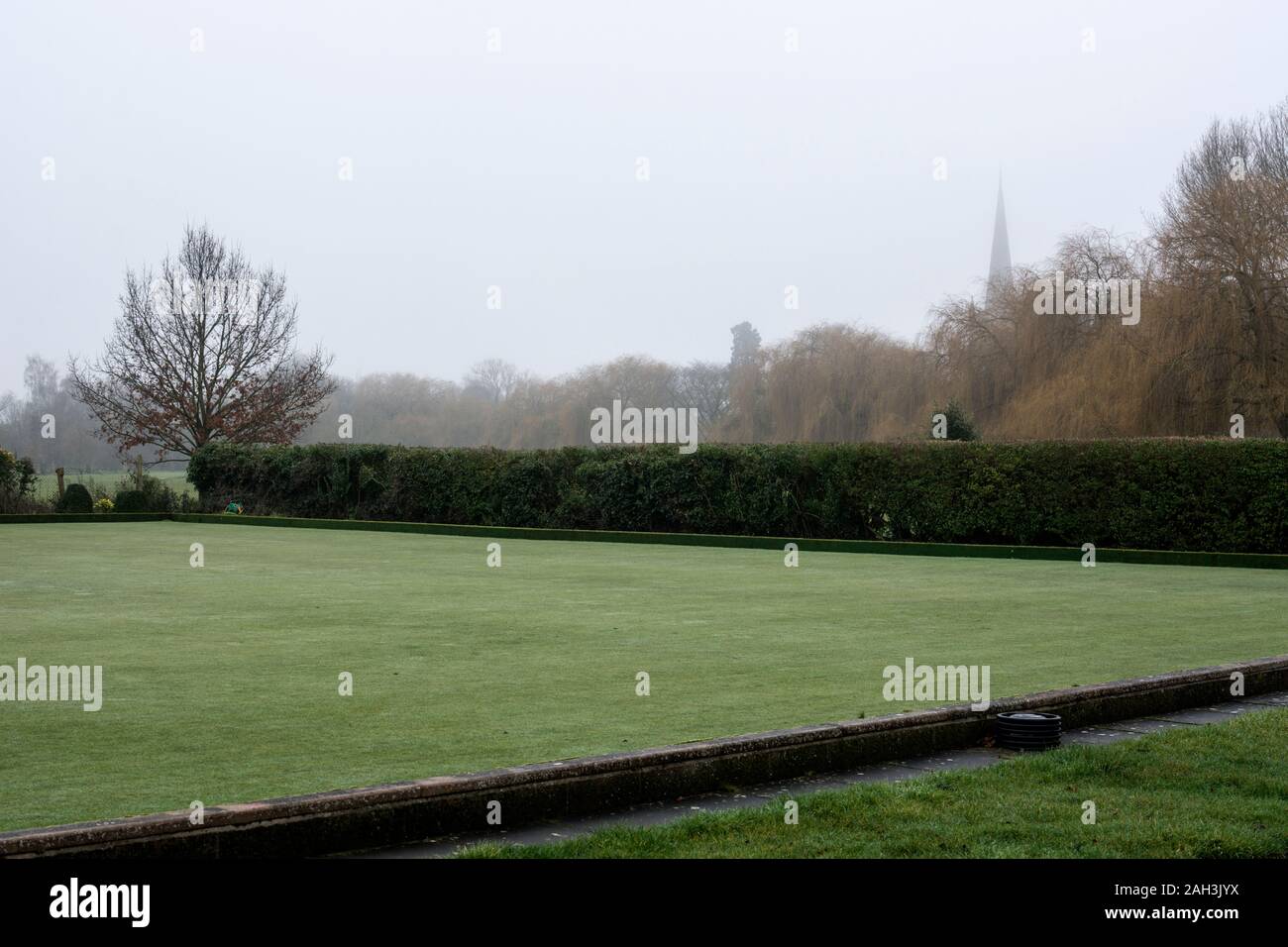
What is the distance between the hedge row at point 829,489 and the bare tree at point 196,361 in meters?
10.8

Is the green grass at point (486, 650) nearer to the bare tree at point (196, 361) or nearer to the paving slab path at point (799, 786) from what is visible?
the paving slab path at point (799, 786)

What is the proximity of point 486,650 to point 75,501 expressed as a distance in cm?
3002

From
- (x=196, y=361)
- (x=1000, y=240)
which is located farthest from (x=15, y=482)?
(x=1000, y=240)

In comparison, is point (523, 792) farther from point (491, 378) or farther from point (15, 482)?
point (491, 378)

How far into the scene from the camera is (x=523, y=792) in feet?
15.3

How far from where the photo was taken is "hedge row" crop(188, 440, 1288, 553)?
20609mm

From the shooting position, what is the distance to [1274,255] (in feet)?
86.7

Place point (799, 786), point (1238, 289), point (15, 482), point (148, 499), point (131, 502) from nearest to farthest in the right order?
point (799, 786) < point (1238, 289) < point (15, 482) < point (131, 502) < point (148, 499)

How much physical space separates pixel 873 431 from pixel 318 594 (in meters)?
26.6

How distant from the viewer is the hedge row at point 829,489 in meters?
20.6

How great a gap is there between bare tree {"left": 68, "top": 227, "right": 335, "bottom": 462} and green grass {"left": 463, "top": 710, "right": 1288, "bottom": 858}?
1727 inches

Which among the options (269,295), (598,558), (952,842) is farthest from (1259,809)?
(269,295)
